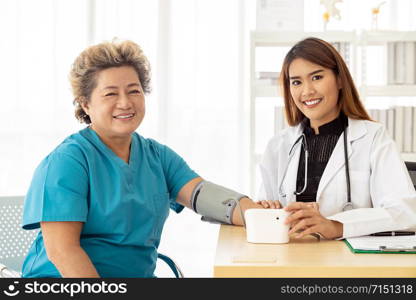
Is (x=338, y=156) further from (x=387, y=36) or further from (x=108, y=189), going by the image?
(x=387, y=36)

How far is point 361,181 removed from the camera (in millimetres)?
1935

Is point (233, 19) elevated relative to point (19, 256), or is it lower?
elevated

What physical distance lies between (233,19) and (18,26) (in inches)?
49.5

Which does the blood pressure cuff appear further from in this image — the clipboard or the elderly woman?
the clipboard

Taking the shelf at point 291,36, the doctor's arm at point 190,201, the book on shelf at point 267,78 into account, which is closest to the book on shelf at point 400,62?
the shelf at point 291,36

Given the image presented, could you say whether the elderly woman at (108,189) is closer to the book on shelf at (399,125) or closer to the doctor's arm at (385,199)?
the doctor's arm at (385,199)

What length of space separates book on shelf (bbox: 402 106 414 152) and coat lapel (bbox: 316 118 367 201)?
4.70 ft

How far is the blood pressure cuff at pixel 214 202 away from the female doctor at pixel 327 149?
0.10m

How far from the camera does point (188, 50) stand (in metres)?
3.84

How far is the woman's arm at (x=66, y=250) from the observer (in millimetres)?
1567

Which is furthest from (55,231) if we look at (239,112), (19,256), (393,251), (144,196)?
(239,112)

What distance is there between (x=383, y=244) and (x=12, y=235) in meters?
1.17

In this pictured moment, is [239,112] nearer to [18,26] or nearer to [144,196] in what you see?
[18,26]

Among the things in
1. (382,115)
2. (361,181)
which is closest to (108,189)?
(361,181)
